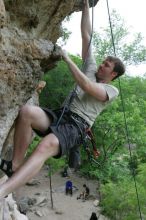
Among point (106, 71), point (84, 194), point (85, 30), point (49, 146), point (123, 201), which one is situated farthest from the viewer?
point (84, 194)

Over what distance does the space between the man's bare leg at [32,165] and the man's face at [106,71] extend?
48.2 inches

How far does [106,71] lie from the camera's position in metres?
5.02

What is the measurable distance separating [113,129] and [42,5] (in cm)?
1615

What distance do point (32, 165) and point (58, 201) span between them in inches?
712

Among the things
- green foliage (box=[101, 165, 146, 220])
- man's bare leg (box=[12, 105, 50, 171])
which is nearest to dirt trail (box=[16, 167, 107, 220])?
green foliage (box=[101, 165, 146, 220])

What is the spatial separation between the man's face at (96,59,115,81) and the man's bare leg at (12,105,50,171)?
1.03 m

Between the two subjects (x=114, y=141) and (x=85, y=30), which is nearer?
(x=85, y=30)

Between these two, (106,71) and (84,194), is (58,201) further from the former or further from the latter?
(106,71)

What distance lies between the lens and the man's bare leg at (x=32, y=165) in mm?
4055

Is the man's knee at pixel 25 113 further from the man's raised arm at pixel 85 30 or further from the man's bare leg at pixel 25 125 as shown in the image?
the man's raised arm at pixel 85 30

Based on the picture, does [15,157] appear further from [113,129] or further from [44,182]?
[44,182]

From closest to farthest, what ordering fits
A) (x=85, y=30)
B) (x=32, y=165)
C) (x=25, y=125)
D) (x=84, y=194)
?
1. (x=32, y=165)
2. (x=25, y=125)
3. (x=85, y=30)
4. (x=84, y=194)

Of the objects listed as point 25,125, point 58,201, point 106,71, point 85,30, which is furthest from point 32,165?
point 58,201

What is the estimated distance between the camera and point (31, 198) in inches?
822
